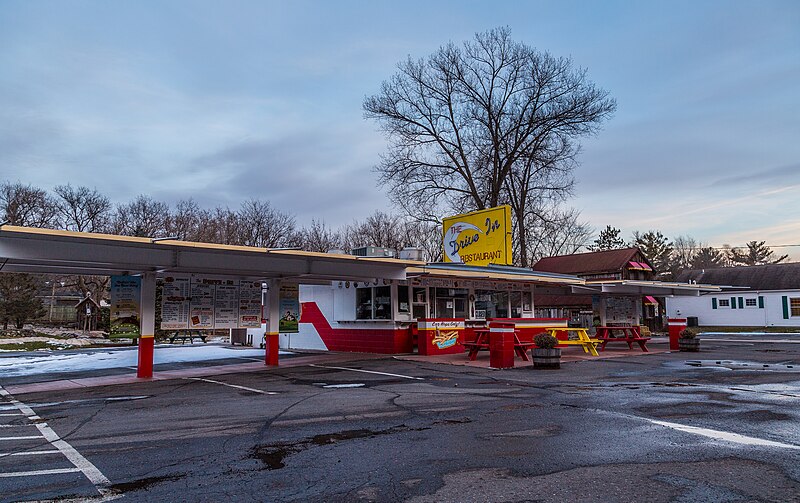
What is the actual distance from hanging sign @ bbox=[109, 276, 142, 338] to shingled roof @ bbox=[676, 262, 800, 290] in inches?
2009

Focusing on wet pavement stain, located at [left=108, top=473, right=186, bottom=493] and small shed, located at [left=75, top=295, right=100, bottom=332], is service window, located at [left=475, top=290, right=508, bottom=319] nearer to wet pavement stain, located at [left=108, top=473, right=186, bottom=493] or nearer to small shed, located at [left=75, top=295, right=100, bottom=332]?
wet pavement stain, located at [left=108, top=473, right=186, bottom=493]

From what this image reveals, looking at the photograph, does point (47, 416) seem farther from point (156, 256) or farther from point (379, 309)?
point (379, 309)

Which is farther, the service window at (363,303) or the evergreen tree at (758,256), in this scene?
the evergreen tree at (758,256)

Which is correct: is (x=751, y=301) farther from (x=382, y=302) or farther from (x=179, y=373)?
(x=179, y=373)

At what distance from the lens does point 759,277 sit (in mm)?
52781

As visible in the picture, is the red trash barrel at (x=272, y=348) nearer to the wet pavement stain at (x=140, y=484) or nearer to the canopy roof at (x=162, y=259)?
the canopy roof at (x=162, y=259)

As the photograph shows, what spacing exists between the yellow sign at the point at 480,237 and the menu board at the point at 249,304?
12.2 m

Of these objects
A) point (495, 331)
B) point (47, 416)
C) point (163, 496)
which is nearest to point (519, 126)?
point (495, 331)

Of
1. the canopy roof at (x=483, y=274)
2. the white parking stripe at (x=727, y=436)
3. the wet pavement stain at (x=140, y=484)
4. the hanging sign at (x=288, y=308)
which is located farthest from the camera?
the canopy roof at (x=483, y=274)

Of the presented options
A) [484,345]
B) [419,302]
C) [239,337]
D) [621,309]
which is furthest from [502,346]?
[239,337]

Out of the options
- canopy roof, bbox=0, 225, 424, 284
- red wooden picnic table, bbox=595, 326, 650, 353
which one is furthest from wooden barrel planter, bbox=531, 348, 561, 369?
red wooden picnic table, bbox=595, 326, 650, 353

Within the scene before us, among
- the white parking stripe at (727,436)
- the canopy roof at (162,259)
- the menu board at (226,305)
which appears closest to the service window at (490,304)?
the canopy roof at (162,259)

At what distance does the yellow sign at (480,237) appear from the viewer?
86.6 feet

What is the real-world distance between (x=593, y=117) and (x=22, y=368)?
3364 cm
